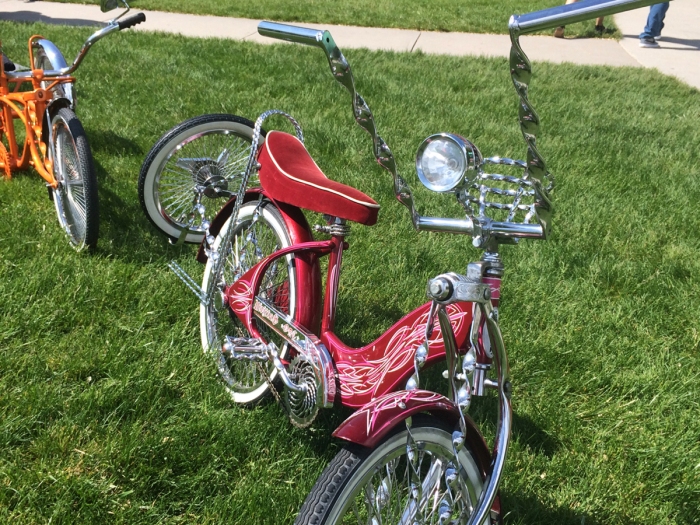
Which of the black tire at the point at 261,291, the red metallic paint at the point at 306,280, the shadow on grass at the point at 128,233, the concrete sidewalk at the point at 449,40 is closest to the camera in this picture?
the red metallic paint at the point at 306,280

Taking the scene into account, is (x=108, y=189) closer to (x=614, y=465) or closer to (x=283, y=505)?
(x=283, y=505)

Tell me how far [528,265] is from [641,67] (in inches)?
213

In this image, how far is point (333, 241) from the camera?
2307 millimetres

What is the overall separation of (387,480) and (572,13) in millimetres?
1147

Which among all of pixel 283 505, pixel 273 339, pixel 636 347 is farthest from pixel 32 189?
pixel 636 347

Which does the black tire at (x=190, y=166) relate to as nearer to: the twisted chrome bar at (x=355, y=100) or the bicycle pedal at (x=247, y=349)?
the bicycle pedal at (x=247, y=349)

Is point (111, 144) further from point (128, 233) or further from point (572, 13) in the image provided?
point (572, 13)

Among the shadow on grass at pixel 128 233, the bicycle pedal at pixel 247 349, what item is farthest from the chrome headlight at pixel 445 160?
the shadow on grass at pixel 128 233

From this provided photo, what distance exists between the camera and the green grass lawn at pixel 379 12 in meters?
9.16

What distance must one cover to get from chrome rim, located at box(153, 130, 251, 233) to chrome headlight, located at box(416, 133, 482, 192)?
1862mm

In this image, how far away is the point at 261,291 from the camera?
8.50ft

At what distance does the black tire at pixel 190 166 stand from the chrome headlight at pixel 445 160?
1884 millimetres

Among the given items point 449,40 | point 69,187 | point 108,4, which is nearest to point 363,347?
point 69,187

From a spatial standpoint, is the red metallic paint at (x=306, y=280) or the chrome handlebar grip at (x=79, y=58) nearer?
the red metallic paint at (x=306, y=280)
